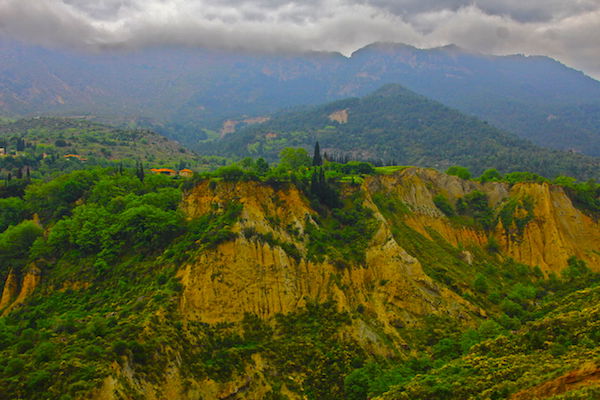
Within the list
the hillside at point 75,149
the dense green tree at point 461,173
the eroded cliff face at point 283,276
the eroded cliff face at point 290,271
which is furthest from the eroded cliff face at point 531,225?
the hillside at point 75,149

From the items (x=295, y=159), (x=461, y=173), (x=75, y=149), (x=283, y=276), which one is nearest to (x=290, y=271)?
(x=283, y=276)

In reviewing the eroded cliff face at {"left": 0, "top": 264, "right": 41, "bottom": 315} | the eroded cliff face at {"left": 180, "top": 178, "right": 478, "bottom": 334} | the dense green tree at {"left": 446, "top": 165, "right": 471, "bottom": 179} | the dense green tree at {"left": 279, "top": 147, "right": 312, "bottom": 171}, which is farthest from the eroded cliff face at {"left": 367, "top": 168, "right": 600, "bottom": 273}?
the eroded cliff face at {"left": 0, "top": 264, "right": 41, "bottom": 315}

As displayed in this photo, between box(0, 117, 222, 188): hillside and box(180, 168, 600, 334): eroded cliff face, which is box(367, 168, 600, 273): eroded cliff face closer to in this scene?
box(180, 168, 600, 334): eroded cliff face

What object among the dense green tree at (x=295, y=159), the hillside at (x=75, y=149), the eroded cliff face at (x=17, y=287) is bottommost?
the hillside at (x=75, y=149)

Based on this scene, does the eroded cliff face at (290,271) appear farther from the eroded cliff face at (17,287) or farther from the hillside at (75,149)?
the hillside at (75,149)

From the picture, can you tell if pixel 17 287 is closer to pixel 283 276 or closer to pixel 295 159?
pixel 283 276

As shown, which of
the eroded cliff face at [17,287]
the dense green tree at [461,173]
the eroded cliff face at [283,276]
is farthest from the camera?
the dense green tree at [461,173]

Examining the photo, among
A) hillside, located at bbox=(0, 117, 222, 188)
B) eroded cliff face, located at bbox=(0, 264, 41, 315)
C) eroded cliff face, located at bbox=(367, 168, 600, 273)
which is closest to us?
eroded cliff face, located at bbox=(0, 264, 41, 315)

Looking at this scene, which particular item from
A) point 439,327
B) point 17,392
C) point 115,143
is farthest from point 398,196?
point 115,143

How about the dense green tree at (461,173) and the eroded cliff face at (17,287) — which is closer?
the eroded cliff face at (17,287)

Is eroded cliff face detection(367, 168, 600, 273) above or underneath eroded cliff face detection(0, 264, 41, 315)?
above
